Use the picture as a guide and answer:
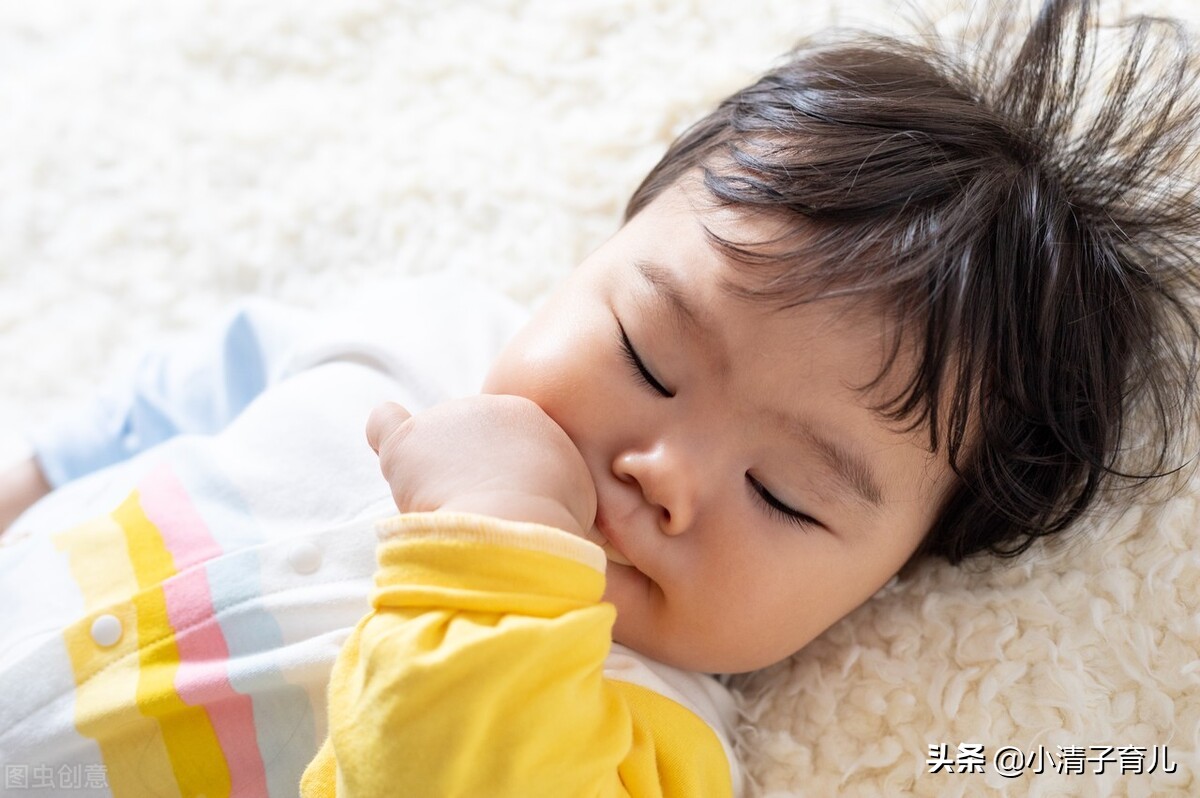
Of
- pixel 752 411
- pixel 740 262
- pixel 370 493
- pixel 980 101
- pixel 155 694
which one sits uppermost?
pixel 980 101

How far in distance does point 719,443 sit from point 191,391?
2.65 feet

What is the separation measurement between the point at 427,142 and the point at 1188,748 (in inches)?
48.1

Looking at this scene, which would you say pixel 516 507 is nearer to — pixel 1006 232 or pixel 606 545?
pixel 606 545

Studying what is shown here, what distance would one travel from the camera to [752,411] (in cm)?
100

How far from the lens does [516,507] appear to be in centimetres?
89

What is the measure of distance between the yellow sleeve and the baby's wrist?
0.04 m

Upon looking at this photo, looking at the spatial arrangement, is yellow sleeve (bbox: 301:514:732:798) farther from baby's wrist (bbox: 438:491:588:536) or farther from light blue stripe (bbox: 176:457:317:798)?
light blue stripe (bbox: 176:457:317:798)

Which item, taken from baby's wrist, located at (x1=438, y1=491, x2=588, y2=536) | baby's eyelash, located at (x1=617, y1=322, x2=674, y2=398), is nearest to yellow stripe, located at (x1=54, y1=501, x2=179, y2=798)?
baby's wrist, located at (x1=438, y1=491, x2=588, y2=536)

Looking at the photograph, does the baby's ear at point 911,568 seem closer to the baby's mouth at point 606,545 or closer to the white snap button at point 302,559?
the baby's mouth at point 606,545

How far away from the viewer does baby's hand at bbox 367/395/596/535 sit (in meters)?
0.90

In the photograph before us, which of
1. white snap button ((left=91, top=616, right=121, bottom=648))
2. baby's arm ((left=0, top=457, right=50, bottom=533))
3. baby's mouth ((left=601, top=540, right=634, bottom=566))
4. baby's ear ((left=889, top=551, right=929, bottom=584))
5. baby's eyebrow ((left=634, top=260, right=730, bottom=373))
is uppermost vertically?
baby's eyebrow ((left=634, top=260, right=730, bottom=373))

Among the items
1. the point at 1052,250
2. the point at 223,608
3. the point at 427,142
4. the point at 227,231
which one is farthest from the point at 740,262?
the point at 227,231

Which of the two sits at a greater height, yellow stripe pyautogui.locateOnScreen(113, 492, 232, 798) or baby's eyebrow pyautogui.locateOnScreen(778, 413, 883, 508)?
baby's eyebrow pyautogui.locateOnScreen(778, 413, 883, 508)

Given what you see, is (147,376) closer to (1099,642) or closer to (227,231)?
(227,231)
